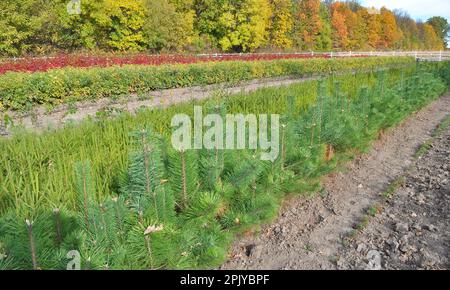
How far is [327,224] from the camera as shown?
10.5ft

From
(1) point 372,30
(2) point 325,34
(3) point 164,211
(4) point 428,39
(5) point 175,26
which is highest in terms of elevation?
(4) point 428,39

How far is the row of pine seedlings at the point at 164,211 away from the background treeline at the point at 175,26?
2673 centimetres

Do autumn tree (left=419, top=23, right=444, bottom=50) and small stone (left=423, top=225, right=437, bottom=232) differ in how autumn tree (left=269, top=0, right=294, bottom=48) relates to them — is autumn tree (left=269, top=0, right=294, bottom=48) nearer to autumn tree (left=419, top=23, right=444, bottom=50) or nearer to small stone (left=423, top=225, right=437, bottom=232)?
small stone (left=423, top=225, right=437, bottom=232)

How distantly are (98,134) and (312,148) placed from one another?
2.06 meters

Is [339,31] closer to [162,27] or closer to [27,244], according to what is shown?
[162,27]

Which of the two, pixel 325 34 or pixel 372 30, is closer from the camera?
pixel 325 34

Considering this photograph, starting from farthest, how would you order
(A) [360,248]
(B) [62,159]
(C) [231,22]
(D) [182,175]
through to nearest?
(C) [231,22], (A) [360,248], (B) [62,159], (D) [182,175]

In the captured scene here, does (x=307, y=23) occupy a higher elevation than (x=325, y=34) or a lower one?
Answer: higher

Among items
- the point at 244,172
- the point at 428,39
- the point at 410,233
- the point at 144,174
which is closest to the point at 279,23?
the point at 410,233

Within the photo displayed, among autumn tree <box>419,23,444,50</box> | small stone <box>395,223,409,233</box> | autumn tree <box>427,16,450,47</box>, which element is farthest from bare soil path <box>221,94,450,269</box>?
autumn tree <box>427,16,450,47</box>

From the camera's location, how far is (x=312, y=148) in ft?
11.4

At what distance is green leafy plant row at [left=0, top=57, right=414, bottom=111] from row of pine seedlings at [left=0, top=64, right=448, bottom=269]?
16.1ft

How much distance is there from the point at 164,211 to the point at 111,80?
991cm

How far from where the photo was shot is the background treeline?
26.2 m
